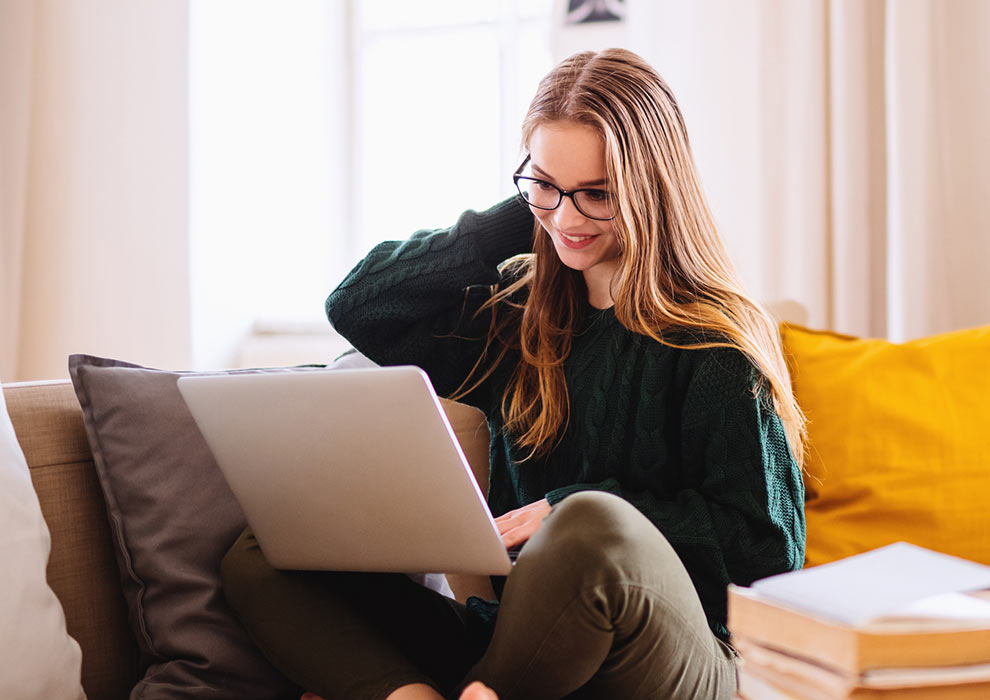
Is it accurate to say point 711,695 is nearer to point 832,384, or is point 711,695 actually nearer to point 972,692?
point 972,692

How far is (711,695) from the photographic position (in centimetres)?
91

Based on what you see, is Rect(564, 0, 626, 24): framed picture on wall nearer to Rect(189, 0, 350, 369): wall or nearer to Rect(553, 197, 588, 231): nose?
Rect(189, 0, 350, 369): wall

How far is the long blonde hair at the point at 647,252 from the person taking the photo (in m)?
1.14

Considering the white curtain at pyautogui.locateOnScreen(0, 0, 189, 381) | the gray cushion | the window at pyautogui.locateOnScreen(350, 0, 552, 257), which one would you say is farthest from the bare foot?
the window at pyautogui.locateOnScreen(350, 0, 552, 257)

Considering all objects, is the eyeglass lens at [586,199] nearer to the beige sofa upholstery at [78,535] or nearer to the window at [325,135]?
the beige sofa upholstery at [78,535]

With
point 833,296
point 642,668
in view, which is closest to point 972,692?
point 642,668

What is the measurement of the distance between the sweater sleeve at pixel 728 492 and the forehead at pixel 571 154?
0.26 metres

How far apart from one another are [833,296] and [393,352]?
88 cm

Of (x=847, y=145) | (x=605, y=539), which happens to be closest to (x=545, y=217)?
(x=605, y=539)

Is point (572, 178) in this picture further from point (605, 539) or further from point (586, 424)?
point (605, 539)

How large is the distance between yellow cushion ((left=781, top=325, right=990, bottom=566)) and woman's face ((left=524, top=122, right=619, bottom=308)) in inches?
16.0

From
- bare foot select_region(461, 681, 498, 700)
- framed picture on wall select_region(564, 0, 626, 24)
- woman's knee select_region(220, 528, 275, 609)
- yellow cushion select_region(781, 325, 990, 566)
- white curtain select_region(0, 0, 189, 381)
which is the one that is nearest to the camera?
bare foot select_region(461, 681, 498, 700)

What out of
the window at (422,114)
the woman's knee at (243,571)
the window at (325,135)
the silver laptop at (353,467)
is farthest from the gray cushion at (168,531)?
the window at (422,114)

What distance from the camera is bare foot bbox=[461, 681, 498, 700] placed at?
79 centimetres
